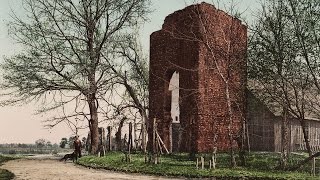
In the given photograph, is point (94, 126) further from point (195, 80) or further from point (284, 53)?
point (284, 53)

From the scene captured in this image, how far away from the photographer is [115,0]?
28016mm

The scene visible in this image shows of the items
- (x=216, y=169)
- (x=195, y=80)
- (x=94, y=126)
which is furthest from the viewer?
(x=94, y=126)

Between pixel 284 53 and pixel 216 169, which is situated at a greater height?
pixel 284 53

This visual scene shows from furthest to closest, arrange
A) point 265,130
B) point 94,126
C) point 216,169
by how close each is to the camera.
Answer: point 265,130, point 94,126, point 216,169

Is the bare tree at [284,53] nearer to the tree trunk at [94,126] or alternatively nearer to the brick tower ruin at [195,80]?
the brick tower ruin at [195,80]

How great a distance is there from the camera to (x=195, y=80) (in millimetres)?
25484

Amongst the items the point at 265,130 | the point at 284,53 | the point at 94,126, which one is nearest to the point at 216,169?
the point at 284,53

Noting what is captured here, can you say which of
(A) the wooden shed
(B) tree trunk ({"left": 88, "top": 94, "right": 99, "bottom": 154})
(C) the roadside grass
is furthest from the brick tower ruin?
(B) tree trunk ({"left": 88, "top": 94, "right": 99, "bottom": 154})

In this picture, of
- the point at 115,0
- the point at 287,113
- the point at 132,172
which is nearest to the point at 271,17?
the point at 287,113

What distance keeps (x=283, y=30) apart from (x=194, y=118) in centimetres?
816

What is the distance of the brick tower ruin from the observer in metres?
24.9

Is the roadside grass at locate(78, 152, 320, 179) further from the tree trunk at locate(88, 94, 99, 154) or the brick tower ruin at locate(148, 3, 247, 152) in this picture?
the tree trunk at locate(88, 94, 99, 154)

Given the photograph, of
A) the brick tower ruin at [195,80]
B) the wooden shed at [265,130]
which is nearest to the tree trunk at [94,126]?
the brick tower ruin at [195,80]

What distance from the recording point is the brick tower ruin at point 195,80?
24.9 metres
